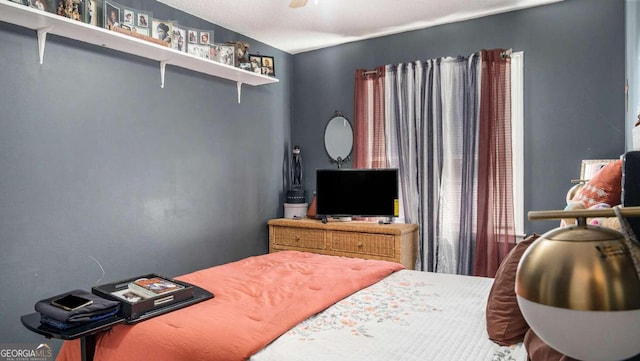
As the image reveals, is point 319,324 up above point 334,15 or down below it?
below

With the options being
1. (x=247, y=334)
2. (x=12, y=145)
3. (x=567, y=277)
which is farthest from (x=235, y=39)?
(x=567, y=277)

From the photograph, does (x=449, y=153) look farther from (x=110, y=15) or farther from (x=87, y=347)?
(x=87, y=347)

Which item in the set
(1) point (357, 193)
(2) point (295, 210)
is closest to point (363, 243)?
(1) point (357, 193)

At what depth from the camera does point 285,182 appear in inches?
182

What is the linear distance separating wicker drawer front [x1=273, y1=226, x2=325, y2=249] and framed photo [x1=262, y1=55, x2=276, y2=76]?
1516 millimetres

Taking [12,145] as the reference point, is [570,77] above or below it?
above

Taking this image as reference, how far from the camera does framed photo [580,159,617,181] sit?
2776 mm

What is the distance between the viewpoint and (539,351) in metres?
1.17

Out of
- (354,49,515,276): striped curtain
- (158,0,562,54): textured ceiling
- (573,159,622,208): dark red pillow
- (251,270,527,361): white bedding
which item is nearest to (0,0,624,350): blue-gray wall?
(158,0,562,54): textured ceiling

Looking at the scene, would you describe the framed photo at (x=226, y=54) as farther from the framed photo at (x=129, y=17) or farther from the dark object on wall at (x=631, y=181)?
the dark object on wall at (x=631, y=181)

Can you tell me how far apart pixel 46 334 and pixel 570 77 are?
3.72 meters

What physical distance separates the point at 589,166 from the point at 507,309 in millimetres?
1954

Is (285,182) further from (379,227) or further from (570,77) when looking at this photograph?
(570,77)

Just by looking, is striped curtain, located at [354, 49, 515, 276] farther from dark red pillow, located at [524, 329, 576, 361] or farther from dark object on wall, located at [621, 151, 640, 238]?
dark object on wall, located at [621, 151, 640, 238]
